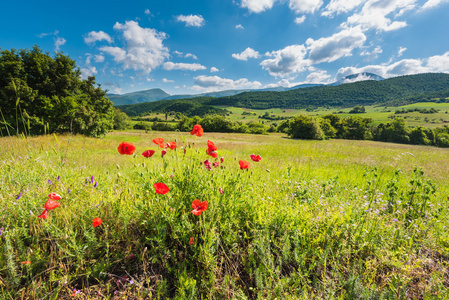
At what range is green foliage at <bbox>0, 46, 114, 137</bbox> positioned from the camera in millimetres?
15094

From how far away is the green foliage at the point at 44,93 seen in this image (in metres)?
15.1

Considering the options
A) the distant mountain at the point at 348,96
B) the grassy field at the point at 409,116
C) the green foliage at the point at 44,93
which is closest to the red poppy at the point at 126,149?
the green foliage at the point at 44,93

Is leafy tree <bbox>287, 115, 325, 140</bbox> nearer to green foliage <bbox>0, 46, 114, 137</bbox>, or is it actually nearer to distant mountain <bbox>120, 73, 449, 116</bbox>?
green foliage <bbox>0, 46, 114, 137</bbox>

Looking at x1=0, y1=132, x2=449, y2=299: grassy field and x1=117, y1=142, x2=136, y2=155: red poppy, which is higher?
x1=117, y1=142, x2=136, y2=155: red poppy

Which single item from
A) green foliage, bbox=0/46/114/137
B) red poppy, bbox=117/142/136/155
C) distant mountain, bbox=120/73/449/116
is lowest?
red poppy, bbox=117/142/136/155

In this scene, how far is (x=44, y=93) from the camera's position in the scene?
55.8 ft

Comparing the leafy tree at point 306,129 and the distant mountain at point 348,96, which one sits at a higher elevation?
the distant mountain at point 348,96

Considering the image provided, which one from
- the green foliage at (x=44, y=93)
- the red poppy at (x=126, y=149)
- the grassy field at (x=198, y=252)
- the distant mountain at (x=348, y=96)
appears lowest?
the grassy field at (x=198, y=252)

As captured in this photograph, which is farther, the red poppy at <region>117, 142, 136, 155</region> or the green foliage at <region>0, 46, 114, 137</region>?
the green foliage at <region>0, 46, 114, 137</region>

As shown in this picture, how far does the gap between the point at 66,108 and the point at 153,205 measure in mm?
21212

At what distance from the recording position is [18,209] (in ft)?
6.73

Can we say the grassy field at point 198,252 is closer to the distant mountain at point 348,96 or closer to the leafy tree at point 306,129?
the leafy tree at point 306,129

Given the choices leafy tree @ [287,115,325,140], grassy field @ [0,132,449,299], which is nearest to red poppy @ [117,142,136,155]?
grassy field @ [0,132,449,299]

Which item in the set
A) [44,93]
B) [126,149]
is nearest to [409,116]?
[126,149]
